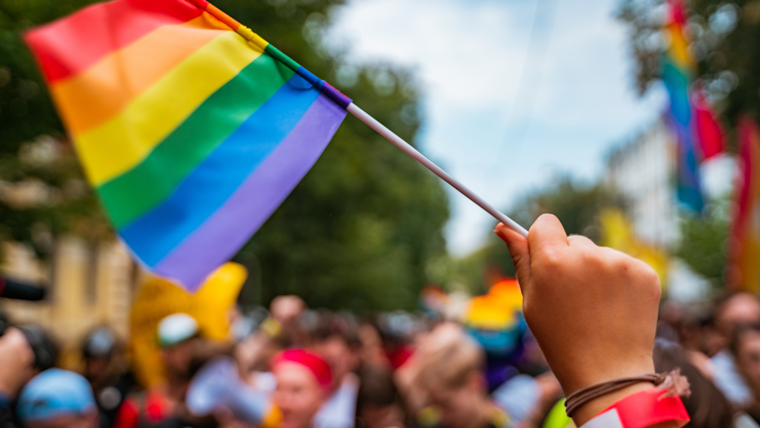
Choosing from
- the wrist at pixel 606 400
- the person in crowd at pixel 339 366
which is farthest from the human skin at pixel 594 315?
the person in crowd at pixel 339 366

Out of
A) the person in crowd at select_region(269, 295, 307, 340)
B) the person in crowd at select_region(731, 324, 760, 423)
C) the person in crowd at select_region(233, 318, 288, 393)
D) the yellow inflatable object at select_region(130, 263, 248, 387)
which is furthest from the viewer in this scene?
the person in crowd at select_region(269, 295, 307, 340)

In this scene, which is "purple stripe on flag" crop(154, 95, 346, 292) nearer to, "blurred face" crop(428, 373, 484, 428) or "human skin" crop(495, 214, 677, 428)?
"human skin" crop(495, 214, 677, 428)

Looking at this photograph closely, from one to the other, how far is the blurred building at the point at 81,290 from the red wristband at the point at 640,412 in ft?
50.5

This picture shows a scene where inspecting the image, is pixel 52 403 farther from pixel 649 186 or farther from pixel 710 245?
pixel 649 186

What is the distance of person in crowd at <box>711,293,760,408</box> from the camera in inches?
156

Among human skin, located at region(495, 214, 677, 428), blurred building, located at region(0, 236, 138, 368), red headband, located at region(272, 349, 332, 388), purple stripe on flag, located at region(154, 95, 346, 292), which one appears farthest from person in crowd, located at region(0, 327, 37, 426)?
blurred building, located at region(0, 236, 138, 368)

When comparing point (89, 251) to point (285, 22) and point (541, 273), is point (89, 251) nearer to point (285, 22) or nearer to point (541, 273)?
point (285, 22)

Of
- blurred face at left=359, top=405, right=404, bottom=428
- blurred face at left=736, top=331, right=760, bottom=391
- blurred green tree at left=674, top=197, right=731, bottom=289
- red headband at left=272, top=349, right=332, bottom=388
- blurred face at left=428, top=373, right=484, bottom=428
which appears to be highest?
blurred green tree at left=674, top=197, right=731, bottom=289

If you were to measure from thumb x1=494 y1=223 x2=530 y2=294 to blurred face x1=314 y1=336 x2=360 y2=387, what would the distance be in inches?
164

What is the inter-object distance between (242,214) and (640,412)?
1.20 m

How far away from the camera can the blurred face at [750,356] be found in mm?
3527

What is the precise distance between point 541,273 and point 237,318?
6300mm

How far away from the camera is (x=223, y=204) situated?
75.5 inches

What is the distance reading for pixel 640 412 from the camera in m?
1.09
